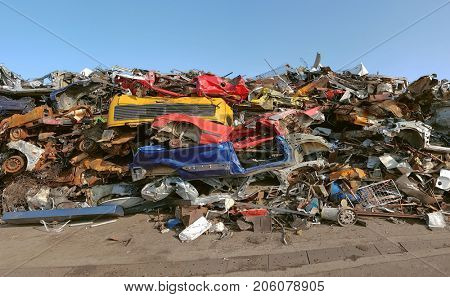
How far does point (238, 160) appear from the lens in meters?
6.23

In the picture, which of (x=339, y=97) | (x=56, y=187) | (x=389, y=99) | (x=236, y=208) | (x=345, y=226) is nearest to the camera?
(x=345, y=226)

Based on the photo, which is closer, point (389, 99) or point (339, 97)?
point (389, 99)

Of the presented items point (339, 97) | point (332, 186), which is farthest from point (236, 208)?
point (339, 97)

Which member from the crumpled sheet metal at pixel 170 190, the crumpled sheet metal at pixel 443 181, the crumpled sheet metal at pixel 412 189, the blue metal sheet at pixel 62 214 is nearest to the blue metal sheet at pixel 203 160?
the crumpled sheet metal at pixel 170 190

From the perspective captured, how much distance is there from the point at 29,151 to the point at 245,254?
550 cm

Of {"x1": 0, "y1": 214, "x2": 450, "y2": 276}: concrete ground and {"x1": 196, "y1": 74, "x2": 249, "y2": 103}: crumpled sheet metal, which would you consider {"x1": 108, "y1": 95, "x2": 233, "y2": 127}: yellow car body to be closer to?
{"x1": 196, "y1": 74, "x2": 249, "y2": 103}: crumpled sheet metal

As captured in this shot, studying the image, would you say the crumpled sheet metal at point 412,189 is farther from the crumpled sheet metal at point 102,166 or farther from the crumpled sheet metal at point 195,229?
the crumpled sheet metal at point 102,166

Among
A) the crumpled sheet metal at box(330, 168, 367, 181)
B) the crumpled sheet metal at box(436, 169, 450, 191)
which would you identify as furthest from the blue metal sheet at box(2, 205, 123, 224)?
the crumpled sheet metal at box(436, 169, 450, 191)

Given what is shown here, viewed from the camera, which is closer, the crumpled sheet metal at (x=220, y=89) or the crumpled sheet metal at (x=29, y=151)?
the crumpled sheet metal at (x=29, y=151)

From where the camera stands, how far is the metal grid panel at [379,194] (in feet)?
19.1

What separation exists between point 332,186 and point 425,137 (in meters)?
2.16

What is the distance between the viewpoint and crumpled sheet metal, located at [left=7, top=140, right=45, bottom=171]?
727 cm

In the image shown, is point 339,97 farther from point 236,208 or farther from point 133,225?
point 133,225

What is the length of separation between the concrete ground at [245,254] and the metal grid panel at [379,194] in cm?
52
